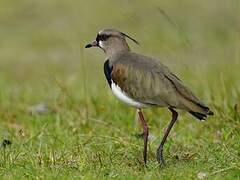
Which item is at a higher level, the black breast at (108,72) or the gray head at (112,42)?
the gray head at (112,42)

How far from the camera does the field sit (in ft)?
20.3

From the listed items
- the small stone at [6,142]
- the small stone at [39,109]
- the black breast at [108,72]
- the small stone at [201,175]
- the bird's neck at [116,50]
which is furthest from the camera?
the small stone at [39,109]

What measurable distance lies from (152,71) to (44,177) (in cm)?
114

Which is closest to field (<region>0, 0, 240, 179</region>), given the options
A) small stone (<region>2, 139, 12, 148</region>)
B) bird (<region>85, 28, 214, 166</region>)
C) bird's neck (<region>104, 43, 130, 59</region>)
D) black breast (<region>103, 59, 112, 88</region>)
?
small stone (<region>2, 139, 12, 148</region>)

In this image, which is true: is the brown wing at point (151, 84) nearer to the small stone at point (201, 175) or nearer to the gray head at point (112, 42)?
the gray head at point (112, 42)

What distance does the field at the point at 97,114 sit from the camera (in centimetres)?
619

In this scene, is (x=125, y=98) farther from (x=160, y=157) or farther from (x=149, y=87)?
(x=160, y=157)

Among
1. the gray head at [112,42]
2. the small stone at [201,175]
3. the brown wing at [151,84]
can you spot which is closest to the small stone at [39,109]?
the gray head at [112,42]

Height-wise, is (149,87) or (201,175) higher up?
(149,87)

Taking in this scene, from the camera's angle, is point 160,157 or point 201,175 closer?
point 201,175

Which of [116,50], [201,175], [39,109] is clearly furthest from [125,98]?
[39,109]

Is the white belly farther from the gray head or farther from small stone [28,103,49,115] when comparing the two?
small stone [28,103,49,115]

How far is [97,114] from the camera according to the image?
8.66 meters

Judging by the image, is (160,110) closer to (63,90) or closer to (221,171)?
(63,90)
